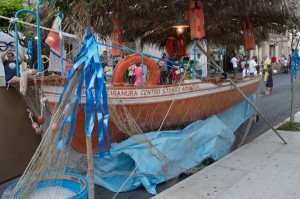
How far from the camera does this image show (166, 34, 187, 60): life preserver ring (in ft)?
38.9

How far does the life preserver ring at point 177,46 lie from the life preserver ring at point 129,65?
505cm

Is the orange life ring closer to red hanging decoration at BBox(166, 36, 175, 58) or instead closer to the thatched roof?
the thatched roof

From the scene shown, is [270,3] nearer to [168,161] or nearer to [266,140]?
[266,140]

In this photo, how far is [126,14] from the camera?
28.8 ft

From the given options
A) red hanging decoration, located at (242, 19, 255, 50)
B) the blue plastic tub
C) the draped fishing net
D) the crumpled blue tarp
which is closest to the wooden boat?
the draped fishing net

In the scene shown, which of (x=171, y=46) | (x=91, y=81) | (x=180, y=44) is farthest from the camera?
(x=171, y=46)

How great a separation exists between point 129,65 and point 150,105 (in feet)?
4.48

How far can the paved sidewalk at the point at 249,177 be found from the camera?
13.8ft

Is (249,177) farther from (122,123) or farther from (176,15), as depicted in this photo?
(176,15)

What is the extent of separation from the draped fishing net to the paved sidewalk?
1.66ft

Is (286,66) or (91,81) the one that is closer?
(91,81)

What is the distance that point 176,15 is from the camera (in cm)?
951

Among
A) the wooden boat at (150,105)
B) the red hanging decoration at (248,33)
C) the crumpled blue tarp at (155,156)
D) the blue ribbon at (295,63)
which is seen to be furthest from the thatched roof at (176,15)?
the crumpled blue tarp at (155,156)

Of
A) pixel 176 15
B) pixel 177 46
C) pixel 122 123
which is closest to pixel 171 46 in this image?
pixel 177 46
